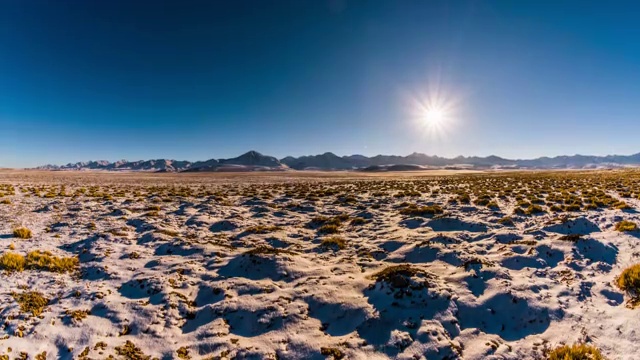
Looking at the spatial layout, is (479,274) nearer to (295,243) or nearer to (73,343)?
(295,243)

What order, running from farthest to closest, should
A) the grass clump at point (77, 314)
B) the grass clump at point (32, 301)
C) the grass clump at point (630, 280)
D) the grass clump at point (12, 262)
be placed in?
the grass clump at point (12, 262) → the grass clump at point (630, 280) → the grass clump at point (32, 301) → the grass clump at point (77, 314)

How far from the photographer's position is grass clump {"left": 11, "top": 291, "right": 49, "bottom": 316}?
805 centimetres

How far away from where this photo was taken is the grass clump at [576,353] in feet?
19.8

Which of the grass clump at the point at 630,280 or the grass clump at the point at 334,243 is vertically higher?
the grass clump at the point at 630,280

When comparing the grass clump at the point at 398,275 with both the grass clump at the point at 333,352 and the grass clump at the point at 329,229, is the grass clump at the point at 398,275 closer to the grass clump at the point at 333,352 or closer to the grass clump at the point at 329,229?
the grass clump at the point at 333,352

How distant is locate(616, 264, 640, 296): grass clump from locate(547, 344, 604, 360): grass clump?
3.57 metres

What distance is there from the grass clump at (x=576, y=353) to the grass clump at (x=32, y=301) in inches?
500

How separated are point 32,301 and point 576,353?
45.1ft

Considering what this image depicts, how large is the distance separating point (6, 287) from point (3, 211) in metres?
16.3

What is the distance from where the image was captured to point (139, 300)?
355 inches

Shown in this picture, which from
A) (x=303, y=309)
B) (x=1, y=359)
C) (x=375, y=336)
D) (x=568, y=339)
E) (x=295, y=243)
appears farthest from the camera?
(x=295, y=243)

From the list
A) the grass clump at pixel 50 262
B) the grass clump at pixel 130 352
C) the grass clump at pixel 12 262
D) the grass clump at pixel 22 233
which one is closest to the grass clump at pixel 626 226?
the grass clump at pixel 130 352

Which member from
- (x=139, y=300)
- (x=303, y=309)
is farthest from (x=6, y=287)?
(x=303, y=309)

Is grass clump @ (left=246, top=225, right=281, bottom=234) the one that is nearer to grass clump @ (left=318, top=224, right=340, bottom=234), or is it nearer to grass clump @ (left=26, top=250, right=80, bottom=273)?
grass clump @ (left=318, top=224, right=340, bottom=234)
